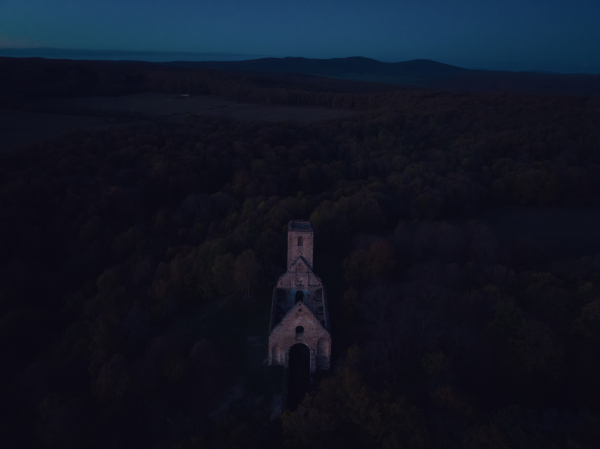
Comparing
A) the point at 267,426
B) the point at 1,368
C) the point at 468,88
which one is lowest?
the point at 1,368

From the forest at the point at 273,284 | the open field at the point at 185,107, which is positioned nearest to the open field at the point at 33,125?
the forest at the point at 273,284

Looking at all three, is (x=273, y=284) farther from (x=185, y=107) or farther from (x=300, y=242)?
(x=185, y=107)

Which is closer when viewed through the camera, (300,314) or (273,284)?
(300,314)

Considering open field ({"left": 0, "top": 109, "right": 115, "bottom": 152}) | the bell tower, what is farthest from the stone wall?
open field ({"left": 0, "top": 109, "right": 115, "bottom": 152})

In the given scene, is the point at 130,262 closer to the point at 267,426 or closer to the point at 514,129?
the point at 267,426

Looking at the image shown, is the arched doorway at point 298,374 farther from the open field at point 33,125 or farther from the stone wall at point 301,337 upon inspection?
the open field at point 33,125

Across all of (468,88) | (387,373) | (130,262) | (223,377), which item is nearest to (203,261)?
(130,262)

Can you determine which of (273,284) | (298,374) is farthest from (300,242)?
(298,374)
